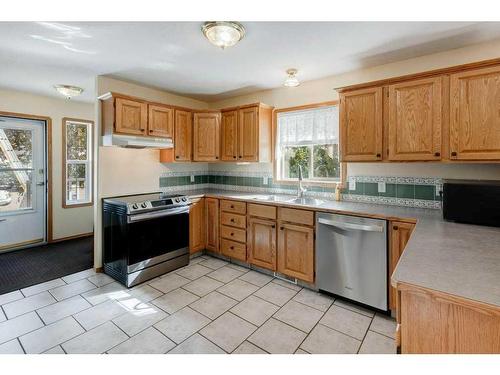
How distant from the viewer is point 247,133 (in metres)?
3.66

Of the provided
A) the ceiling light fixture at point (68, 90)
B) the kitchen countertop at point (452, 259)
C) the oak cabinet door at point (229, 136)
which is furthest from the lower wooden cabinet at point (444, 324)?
the ceiling light fixture at point (68, 90)

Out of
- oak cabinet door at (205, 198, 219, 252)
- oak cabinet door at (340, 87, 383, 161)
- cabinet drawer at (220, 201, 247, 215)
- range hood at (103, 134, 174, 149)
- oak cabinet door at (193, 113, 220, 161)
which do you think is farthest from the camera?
oak cabinet door at (193, 113, 220, 161)

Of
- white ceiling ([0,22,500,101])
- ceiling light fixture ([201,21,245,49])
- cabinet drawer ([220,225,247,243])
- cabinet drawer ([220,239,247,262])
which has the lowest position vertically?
cabinet drawer ([220,239,247,262])

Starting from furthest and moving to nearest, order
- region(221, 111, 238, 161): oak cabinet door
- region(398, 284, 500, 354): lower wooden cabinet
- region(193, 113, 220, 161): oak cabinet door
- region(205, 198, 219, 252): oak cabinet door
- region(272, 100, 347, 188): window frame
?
region(193, 113, 220, 161): oak cabinet door < region(221, 111, 238, 161): oak cabinet door < region(205, 198, 219, 252): oak cabinet door < region(272, 100, 347, 188): window frame < region(398, 284, 500, 354): lower wooden cabinet

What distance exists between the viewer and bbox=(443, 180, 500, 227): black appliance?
1.89m

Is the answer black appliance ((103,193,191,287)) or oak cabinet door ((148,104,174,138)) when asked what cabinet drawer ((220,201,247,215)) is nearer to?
black appliance ((103,193,191,287))

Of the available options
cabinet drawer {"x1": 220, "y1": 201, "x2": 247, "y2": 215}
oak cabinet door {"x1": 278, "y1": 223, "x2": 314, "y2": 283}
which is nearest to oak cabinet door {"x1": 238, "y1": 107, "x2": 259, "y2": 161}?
cabinet drawer {"x1": 220, "y1": 201, "x2": 247, "y2": 215}

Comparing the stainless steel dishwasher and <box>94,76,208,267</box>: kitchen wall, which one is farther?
<box>94,76,208,267</box>: kitchen wall

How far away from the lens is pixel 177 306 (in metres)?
2.50

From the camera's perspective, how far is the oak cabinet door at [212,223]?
3.67 m

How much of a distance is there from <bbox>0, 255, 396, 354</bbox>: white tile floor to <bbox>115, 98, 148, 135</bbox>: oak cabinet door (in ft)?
5.79

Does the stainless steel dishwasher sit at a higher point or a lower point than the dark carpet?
higher

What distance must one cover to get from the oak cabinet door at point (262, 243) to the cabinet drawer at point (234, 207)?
0.16 m
